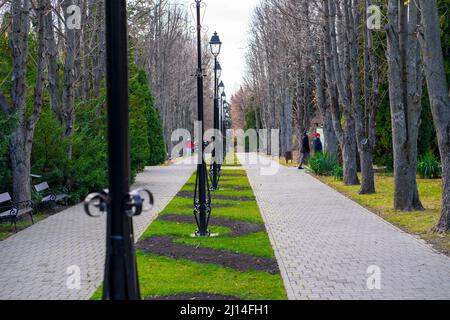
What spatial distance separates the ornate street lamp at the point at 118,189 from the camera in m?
4.71

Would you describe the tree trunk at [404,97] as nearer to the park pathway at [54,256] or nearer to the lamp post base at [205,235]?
the lamp post base at [205,235]

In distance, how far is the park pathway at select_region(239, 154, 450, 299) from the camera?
7.09 metres

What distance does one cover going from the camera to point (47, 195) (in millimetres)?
15789

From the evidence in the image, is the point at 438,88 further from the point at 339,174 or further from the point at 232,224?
the point at 339,174

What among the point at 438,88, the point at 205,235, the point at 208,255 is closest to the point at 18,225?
the point at 205,235

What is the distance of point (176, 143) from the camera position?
6347cm

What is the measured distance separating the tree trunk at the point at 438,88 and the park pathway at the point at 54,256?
5447mm

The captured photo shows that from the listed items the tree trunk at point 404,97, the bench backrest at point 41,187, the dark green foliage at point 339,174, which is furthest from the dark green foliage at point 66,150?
the dark green foliage at point 339,174

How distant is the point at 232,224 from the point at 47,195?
214 inches

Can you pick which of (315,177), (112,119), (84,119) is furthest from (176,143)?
(112,119)

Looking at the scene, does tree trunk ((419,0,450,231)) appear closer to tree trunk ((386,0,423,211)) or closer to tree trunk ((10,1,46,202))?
tree trunk ((386,0,423,211))

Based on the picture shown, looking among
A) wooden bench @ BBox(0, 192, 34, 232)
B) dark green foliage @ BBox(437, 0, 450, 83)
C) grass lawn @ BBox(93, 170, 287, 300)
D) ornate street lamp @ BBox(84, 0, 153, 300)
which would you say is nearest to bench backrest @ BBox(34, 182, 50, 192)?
wooden bench @ BBox(0, 192, 34, 232)

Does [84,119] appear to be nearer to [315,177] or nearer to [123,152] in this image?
[315,177]

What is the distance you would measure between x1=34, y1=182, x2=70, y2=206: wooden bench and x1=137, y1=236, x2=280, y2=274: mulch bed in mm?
5161
